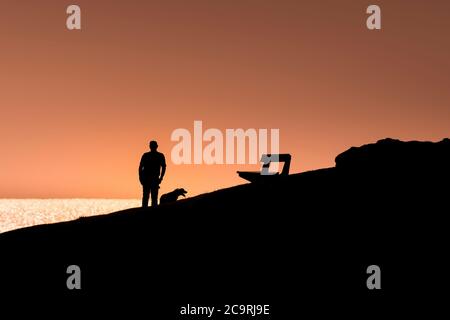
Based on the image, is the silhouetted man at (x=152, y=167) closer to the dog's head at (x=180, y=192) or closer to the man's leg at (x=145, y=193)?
the man's leg at (x=145, y=193)

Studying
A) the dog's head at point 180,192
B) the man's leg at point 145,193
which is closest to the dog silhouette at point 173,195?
the dog's head at point 180,192

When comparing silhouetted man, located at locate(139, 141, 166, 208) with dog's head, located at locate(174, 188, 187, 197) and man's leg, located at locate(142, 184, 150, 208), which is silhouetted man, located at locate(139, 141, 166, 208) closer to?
man's leg, located at locate(142, 184, 150, 208)

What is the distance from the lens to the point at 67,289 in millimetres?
17375

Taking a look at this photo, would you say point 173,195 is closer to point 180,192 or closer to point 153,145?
point 180,192

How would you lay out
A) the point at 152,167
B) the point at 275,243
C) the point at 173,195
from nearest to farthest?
1. the point at 275,243
2. the point at 152,167
3. the point at 173,195

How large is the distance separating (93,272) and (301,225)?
6.53m

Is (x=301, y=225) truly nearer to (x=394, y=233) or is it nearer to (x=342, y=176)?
(x=394, y=233)

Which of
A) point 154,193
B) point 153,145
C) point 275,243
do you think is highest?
point 153,145

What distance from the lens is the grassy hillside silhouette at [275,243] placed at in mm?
16906

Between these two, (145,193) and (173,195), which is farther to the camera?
(173,195)

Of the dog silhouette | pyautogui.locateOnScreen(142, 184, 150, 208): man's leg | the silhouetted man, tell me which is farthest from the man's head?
the dog silhouette

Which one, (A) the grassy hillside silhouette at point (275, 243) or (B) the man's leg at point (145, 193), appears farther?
(B) the man's leg at point (145, 193)

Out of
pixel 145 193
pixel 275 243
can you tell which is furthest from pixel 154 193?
pixel 275 243

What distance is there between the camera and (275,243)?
1944 centimetres
